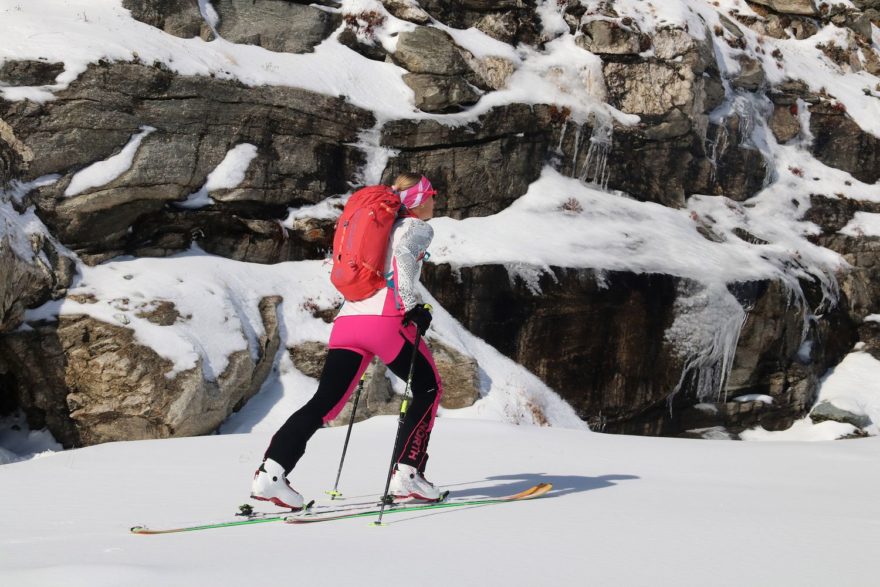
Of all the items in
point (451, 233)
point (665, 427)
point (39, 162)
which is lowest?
point (665, 427)

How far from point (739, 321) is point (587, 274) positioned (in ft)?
11.2

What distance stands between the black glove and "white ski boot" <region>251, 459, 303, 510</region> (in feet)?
3.61

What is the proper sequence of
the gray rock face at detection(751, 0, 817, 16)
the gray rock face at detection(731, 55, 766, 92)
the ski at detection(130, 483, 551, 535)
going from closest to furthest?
the ski at detection(130, 483, 551, 535) → the gray rock face at detection(731, 55, 766, 92) → the gray rock face at detection(751, 0, 817, 16)

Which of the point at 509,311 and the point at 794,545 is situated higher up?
the point at 794,545

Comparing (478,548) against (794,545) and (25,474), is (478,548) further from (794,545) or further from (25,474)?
(25,474)

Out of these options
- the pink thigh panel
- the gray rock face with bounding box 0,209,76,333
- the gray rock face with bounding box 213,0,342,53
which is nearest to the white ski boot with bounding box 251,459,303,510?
the pink thigh panel

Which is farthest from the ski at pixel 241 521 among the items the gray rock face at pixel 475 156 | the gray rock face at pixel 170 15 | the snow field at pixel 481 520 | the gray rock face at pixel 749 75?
the gray rock face at pixel 749 75

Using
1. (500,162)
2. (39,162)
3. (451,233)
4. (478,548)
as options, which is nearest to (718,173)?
(500,162)

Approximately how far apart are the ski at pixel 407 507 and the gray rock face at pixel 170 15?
11374 millimetres

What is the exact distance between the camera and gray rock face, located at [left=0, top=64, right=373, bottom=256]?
37.6 feet

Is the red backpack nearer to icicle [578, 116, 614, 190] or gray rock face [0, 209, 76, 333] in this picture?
gray rock face [0, 209, 76, 333]

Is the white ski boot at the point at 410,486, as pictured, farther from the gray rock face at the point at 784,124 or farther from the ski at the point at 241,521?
the gray rock face at the point at 784,124

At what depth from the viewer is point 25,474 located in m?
5.90

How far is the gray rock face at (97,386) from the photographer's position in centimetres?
990
